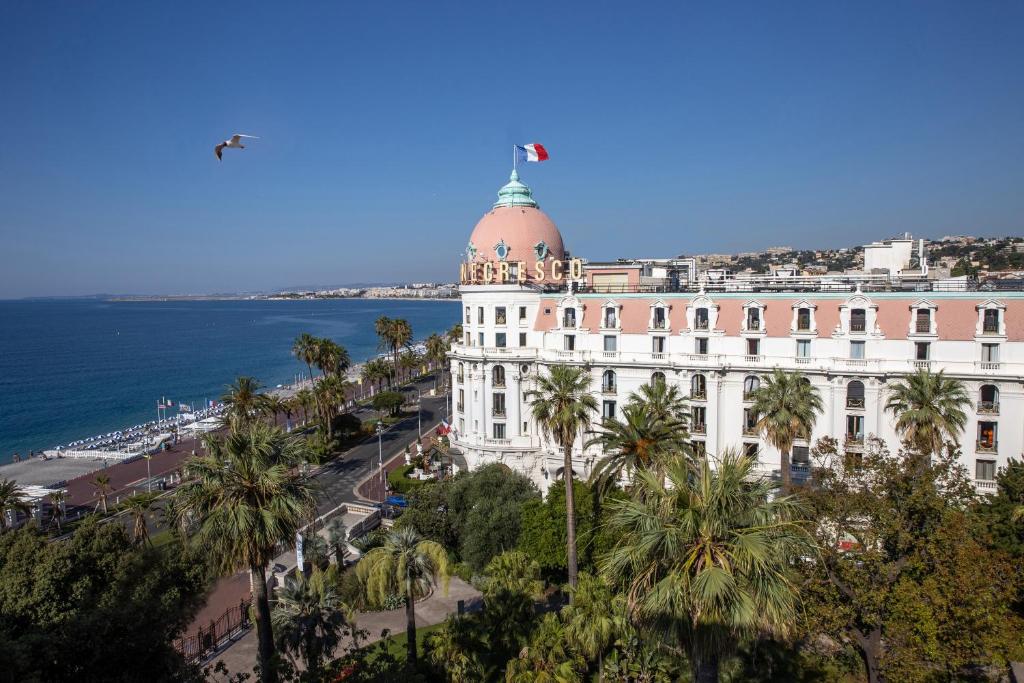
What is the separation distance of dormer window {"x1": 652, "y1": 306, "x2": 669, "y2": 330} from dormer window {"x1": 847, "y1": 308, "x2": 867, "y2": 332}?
1377 cm

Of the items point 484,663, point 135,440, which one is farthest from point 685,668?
point 135,440

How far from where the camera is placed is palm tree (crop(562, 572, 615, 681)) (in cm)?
2859

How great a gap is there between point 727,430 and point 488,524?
69.5 feet

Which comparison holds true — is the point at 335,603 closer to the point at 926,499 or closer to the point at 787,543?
the point at 787,543

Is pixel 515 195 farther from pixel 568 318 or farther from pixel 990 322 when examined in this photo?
pixel 990 322

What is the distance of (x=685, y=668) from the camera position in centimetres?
2889

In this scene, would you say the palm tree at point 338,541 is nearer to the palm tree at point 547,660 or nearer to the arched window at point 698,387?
the palm tree at point 547,660

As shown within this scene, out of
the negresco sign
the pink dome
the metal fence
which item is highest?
the pink dome

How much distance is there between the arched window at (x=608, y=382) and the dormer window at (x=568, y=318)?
5400mm

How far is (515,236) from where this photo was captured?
203ft

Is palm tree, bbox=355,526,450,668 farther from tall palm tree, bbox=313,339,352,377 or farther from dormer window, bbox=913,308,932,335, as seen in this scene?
tall palm tree, bbox=313,339,352,377

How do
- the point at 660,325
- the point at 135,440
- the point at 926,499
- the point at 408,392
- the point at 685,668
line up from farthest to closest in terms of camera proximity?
the point at 408,392 < the point at 135,440 < the point at 660,325 < the point at 685,668 < the point at 926,499

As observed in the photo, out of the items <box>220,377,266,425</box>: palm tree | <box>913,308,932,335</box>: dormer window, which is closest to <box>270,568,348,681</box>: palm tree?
<box>220,377,266,425</box>: palm tree

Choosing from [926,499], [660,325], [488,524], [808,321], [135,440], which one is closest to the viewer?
[926,499]
